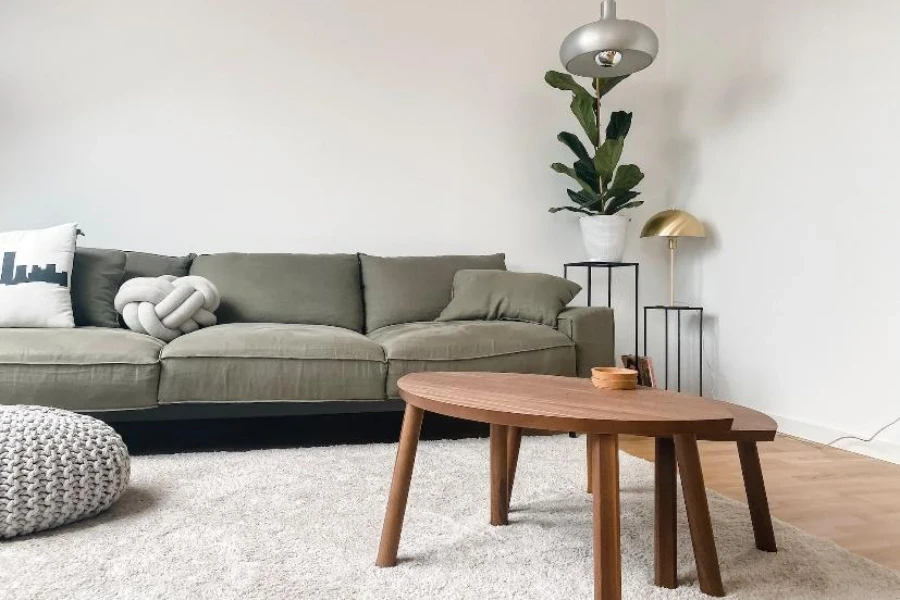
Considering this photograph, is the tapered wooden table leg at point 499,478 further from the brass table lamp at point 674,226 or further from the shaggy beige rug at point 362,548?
the brass table lamp at point 674,226

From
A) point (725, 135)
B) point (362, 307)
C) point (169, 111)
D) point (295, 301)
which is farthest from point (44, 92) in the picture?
point (725, 135)

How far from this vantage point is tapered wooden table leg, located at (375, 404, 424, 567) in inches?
55.1

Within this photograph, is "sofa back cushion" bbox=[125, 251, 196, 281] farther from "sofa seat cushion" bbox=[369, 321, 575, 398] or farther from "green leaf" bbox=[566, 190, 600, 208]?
"green leaf" bbox=[566, 190, 600, 208]

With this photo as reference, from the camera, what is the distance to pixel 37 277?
2.60 m

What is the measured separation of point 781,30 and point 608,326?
1.58 metres

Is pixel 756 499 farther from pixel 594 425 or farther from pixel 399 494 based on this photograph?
pixel 399 494

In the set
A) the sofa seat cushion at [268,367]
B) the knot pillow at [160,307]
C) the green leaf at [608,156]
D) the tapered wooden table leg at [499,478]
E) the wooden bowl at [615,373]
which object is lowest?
the tapered wooden table leg at [499,478]

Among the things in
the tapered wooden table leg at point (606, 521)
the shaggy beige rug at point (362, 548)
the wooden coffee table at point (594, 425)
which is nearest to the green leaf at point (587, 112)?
the shaggy beige rug at point (362, 548)

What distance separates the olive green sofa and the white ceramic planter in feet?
2.58

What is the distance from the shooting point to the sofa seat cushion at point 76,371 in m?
2.19

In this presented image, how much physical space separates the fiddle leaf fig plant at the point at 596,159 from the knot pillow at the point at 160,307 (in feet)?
6.14

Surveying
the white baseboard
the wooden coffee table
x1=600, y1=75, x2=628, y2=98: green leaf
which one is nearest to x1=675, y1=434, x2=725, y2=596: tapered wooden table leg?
the wooden coffee table

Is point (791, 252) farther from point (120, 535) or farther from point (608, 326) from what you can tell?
point (120, 535)

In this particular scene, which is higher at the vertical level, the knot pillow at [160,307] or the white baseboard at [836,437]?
the knot pillow at [160,307]
